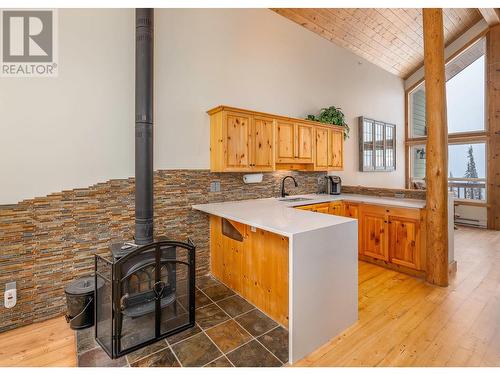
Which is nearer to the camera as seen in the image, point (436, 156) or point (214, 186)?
point (436, 156)

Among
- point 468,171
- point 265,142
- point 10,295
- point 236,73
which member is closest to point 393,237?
point 265,142

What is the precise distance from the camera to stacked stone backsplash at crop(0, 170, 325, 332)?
210 centimetres

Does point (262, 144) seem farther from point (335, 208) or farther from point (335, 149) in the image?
point (335, 149)

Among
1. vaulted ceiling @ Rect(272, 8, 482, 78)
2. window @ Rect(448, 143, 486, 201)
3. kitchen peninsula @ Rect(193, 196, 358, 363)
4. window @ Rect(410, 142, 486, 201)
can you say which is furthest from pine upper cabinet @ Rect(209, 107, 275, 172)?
window @ Rect(448, 143, 486, 201)

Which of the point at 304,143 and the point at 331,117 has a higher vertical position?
the point at 331,117

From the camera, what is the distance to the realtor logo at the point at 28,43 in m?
2.11

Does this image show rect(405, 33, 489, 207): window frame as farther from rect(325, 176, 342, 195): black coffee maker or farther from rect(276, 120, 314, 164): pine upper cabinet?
rect(276, 120, 314, 164): pine upper cabinet

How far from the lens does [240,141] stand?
10.0 feet

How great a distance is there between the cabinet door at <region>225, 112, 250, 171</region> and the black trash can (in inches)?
68.1

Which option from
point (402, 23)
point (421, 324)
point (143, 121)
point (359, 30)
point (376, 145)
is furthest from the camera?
point (376, 145)

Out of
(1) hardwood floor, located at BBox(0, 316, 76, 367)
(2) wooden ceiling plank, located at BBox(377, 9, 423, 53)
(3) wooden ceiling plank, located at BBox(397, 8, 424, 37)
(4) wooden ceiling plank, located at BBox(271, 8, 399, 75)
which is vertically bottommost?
(1) hardwood floor, located at BBox(0, 316, 76, 367)

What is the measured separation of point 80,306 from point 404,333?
8.40 ft

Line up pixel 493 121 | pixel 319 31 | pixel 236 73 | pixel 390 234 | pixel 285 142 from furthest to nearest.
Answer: pixel 493 121
pixel 319 31
pixel 285 142
pixel 236 73
pixel 390 234

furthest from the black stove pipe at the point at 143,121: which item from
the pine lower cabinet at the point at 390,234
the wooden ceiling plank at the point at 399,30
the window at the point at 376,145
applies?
the window at the point at 376,145
